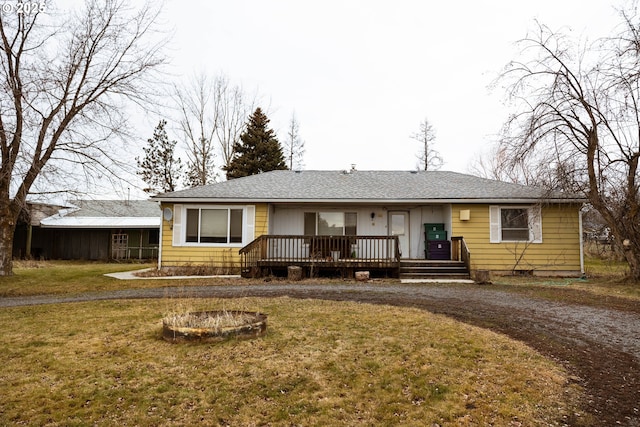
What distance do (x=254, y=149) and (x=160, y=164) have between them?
894 centimetres

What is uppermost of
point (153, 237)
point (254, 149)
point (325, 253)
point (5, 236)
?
point (254, 149)

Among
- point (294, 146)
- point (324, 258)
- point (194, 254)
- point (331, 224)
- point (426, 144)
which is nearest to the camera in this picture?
point (324, 258)

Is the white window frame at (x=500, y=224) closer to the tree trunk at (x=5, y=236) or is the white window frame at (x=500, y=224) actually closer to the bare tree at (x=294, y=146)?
the tree trunk at (x=5, y=236)

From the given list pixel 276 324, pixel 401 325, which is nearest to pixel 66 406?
pixel 276 324

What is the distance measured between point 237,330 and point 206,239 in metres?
9.47

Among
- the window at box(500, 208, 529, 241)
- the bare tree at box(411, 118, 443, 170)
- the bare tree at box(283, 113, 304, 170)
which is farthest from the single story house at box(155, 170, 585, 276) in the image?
the bare tree at box(283, 113, 304, 170)

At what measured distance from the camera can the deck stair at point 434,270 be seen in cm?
1231

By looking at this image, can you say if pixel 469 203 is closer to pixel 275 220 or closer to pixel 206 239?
pixel 275 220

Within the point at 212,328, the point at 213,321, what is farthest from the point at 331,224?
the point at 212,328

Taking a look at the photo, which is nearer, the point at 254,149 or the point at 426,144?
the point at 254,149

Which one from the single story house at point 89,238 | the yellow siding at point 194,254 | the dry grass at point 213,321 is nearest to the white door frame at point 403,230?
the yellow siding at point 194,254

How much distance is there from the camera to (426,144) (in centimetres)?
3102

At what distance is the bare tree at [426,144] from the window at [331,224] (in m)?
17.7

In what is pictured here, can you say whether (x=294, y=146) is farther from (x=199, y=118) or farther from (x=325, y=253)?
(x=325, y=253)
